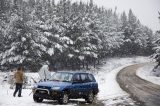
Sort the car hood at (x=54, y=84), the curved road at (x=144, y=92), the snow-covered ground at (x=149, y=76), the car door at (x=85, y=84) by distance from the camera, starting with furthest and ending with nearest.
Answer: the snow-covered ground at (x=149, y=76)
the curved road at (x=144, y=92)
the car door at (x=85, y=84)
the car hood at (x=54, y=84)

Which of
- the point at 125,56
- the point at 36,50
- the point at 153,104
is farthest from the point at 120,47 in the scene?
the point at 153,104

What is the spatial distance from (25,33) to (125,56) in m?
70.1

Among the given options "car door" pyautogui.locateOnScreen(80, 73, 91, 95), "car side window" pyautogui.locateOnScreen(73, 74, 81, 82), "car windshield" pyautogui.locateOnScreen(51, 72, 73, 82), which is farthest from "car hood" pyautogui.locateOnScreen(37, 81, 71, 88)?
"car door" pyautogui.locateOnScreen(80, 73, 91, 95)

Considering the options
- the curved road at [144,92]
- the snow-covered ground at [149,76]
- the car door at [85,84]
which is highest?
Result: the snow-covered ground at [149,76]

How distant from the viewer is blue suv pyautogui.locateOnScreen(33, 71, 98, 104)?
700 inches

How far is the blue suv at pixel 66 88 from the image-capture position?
700 inches

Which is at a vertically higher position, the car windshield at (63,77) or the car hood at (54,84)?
the car windshield at (63,77)

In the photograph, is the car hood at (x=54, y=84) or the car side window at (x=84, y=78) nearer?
the car hood at (x=54, y=84)

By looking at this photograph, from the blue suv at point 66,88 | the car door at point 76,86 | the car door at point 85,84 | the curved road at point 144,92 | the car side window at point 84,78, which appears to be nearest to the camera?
the blue suv at point 66,88

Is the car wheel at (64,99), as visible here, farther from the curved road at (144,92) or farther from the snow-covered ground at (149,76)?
the snow-covered ground at (149,76)

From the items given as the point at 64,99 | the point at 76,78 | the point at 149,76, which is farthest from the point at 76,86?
the point at 149,76

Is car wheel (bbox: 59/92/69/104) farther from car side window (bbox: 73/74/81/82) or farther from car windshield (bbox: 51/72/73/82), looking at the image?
car side window (bbox: 73/74/81/82)

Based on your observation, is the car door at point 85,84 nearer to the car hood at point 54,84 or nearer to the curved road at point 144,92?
the car hood at point 54,84

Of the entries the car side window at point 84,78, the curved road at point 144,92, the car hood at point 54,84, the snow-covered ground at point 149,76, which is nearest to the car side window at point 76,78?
the car side window at point 84,78
